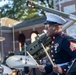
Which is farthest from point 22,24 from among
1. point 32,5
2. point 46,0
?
point 32,5

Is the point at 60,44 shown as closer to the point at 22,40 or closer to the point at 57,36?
the point at 57,36

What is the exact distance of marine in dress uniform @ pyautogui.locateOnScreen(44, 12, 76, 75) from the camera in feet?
12.7

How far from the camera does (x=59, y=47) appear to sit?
4004mm

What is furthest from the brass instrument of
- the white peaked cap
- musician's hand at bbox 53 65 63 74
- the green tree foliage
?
the green tree foliage

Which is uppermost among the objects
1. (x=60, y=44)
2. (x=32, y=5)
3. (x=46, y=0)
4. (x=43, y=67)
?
(x=32, y=5)

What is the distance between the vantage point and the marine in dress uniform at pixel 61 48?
388cm

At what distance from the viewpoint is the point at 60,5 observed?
84.9 feet

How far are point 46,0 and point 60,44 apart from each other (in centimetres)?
3456

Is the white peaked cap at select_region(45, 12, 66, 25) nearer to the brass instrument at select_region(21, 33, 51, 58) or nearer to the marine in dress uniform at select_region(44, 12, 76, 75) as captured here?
the marine in dress uniform at select_region(44, 12, 76, 75)

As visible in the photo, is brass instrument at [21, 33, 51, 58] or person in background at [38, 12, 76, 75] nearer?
person in background at [38, 12, 76, 75]

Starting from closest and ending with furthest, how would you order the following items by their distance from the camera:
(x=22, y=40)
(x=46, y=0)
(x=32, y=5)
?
(x=32, y=5)
(x=22, y=40)
(x=46, y=0)

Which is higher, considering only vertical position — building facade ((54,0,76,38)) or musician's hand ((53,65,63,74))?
musician's hand ((53,65,63,74))

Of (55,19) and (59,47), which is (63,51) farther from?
(55,19)

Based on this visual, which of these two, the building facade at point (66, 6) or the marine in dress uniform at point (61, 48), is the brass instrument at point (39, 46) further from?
the building facade at point (66, 6)
